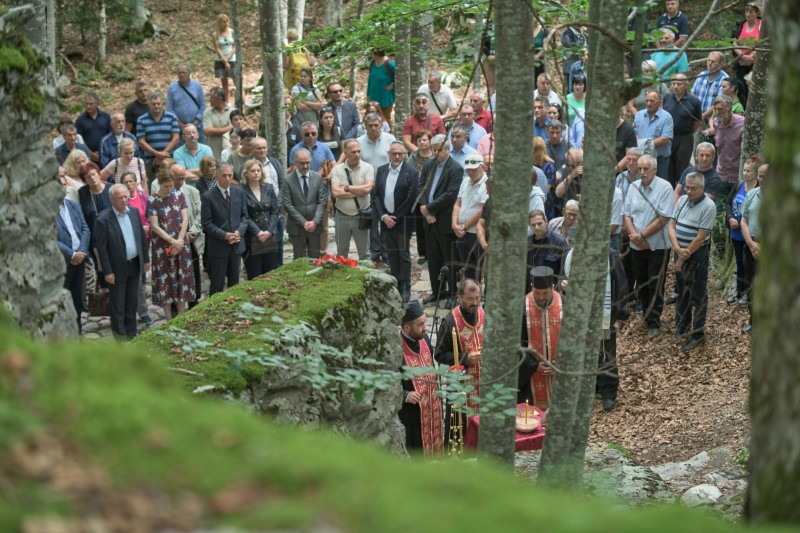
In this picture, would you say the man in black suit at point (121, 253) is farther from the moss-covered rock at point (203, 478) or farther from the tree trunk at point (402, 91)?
the moss-covered rock at point (203, 478)

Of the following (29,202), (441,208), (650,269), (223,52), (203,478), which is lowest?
(650,269)

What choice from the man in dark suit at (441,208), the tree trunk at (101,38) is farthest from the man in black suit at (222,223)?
the tree trunk at (101,38)

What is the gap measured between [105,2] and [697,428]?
18844 millimetres

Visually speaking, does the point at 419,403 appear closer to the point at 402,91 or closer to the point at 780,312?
the point at 780,312

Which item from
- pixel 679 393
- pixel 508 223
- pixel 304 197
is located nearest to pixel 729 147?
pixel 679 393

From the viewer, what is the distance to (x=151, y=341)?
6582 mm

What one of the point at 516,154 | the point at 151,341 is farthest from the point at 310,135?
the point at 516,154

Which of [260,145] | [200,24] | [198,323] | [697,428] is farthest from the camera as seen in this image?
[200,24]

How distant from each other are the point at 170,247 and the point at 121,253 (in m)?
0.76

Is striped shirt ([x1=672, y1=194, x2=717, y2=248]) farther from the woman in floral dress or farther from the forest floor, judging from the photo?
the woman in floral dress

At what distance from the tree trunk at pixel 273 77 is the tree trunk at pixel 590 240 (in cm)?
760

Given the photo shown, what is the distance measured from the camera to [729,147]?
13.5 m

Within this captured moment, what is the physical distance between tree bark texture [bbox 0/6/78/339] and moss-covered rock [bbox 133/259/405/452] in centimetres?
82

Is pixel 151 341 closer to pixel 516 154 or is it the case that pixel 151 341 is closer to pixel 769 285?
pixel 516 154
